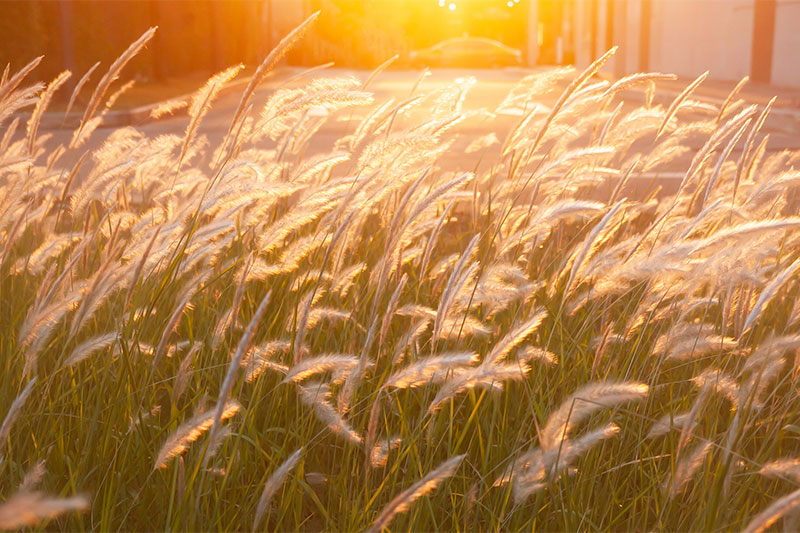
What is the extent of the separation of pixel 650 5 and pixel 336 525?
23.7 meters

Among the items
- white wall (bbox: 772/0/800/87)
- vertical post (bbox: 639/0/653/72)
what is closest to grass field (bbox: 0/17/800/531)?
white wall (bbox: 772/0/800/87)

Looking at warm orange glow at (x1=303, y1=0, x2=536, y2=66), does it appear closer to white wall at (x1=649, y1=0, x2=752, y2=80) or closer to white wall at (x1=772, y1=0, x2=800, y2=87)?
white wall at (x1=649, y1=0, x2=752, y2=80)

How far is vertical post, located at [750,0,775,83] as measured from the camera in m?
17.5

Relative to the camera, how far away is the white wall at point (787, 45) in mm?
16938

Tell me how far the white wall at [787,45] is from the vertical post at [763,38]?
0.13 meters

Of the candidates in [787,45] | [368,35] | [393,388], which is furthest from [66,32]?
[368,35]

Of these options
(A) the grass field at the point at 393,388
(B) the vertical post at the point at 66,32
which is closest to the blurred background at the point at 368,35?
(B) the vertical post at the point at 66,32

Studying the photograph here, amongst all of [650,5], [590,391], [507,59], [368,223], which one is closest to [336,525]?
[590,391]

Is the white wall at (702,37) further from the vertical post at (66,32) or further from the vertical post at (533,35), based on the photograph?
the vertical post at (66,32)

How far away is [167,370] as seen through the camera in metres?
2.38

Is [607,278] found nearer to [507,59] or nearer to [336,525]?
[336,525]

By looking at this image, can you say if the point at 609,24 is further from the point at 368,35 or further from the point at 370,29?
the point at 370,29

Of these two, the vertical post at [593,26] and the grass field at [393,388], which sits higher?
the grass field at [393,388]

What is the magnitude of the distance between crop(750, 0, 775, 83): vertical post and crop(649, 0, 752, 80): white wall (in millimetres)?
1467
